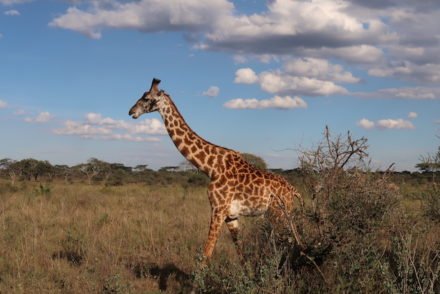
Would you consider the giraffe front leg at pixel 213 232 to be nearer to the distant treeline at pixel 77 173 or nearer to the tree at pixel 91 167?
the distant treeline at pixel 77 173

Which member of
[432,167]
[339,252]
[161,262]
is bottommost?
[161,262]

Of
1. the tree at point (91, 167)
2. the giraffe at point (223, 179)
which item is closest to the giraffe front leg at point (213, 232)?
the giraffe at point (223, 179)

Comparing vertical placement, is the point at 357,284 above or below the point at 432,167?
below

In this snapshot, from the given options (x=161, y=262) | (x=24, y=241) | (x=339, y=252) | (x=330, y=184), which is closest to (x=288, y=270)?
(x=339, y=252)

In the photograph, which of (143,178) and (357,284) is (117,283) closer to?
(357,284)

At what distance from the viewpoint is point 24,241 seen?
30.2 ft

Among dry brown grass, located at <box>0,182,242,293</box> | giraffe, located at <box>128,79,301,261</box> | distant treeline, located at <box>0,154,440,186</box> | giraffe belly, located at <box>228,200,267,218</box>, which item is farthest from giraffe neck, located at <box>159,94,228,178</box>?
distant treeline, located at <box>0,154,440,186</box>

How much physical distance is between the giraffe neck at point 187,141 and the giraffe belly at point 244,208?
2.11ft

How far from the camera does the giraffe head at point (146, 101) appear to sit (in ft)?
24.6

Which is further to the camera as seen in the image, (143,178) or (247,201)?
(143,178)

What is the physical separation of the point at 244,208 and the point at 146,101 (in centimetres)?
209

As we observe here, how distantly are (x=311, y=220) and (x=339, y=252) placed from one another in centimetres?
46

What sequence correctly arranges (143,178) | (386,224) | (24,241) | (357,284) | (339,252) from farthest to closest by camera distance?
(143,178) < (24,241) < (386,224) < (339,252) < (357,284)

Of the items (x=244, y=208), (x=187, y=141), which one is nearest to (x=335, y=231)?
(x=244, y=208)
